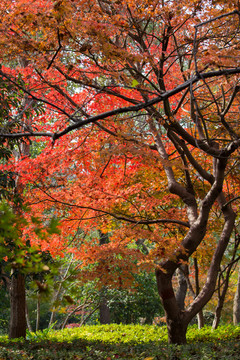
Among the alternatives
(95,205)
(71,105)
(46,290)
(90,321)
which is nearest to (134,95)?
(71,105)

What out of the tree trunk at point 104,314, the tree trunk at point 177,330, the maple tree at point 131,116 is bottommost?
the tree trunk at point 177,330

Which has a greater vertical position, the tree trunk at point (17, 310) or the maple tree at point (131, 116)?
the maple tree at point (131, 116)

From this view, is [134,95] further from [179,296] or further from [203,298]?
[179,296]

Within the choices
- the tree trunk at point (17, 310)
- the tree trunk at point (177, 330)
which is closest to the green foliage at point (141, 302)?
the tree trunk at point (17, 310)

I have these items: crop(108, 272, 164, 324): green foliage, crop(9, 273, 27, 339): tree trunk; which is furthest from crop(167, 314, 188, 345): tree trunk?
crop(108, 272, 164, 324): green foliage

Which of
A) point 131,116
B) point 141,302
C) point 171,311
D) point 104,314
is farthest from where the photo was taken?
point 104,314

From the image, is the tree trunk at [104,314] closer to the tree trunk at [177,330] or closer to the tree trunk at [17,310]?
the tree trunk at [17,310]

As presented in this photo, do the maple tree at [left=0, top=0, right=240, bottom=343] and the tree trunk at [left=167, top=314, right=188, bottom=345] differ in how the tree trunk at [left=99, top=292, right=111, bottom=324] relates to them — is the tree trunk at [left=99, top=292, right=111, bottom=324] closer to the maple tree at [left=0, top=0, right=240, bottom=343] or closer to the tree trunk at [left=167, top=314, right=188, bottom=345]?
the maple tree at [left=0, top=0, right=240, bottom=343]

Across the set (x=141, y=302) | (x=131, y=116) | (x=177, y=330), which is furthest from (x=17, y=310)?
(x=141, y=302)

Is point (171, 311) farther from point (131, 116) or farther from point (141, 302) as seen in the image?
point (141, 302)

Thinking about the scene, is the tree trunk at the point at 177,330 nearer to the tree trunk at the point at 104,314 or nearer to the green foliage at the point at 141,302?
the green foliage at the point at 141,302

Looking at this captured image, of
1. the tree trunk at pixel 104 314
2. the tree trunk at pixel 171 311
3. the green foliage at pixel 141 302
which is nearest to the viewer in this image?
the tree trunk at pixel 171 311

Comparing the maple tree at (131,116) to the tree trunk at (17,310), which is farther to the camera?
the tree trunk at (17,310)

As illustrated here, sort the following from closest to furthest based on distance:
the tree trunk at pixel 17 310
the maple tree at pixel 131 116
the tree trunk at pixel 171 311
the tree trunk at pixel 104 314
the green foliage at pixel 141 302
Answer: the maple tree at pixel 131 116 < the tree trunk at pixel 171 311 < the tree trunk at pixel 17 310 < the green foliage at pixel 141 302 < the tree trunk at pixel 104 314
